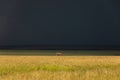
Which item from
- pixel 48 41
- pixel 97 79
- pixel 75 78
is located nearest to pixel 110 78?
pixel 97 79

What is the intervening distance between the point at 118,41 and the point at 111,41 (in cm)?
278

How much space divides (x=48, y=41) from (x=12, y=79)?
394 feet

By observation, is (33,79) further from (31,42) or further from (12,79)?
(31,42)

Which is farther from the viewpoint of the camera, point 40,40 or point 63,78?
point 40,40

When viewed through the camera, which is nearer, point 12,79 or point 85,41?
point 12,79

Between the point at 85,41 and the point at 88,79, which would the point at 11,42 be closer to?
the point at 85,41

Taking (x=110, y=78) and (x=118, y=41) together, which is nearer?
(x=110, y=78)

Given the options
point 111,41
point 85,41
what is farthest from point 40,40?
point 111,41

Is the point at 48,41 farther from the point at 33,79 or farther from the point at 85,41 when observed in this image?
the point at 33,79

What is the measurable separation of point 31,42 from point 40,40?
3868 mm

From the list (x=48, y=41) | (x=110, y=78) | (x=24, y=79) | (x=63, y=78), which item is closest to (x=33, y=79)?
(x=24, y=79)

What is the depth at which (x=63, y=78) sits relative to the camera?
520 inches

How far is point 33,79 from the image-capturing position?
42.4ft

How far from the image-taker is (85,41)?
13325 centimetres
